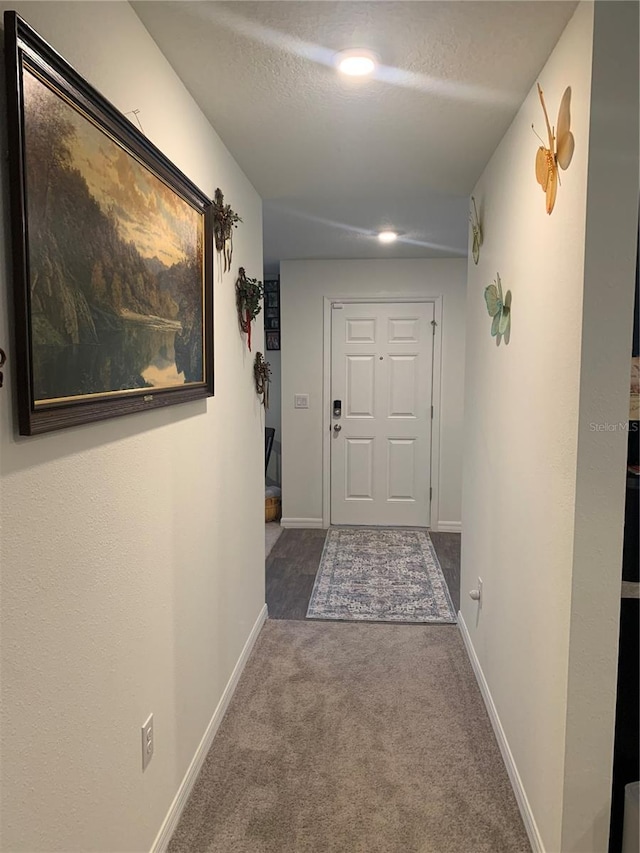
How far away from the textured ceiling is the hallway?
2.26 meters

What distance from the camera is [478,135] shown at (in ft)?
7.22

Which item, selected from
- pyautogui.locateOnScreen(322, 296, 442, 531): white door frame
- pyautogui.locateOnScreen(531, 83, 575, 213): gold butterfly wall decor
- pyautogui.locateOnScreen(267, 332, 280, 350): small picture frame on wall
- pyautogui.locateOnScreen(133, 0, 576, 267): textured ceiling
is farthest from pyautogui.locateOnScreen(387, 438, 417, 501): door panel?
pyautogui.locateOnScreen(531, 83, 575, 213): gold butterfly wall decor

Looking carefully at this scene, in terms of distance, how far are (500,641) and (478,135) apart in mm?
1911

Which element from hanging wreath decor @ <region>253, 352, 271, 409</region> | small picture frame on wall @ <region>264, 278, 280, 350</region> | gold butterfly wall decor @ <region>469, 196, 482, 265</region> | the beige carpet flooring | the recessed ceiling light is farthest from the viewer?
small picture frame on wall @ <region>264, 278, 280, 350</region>

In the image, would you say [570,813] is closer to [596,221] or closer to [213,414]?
[596,221]

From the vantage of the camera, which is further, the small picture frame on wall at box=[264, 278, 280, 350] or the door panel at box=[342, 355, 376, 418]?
the small picture frame on wall at box=[264, 278, 280, 350]

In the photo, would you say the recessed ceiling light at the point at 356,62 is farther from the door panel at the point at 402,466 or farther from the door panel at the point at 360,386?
the door panel at the point at 402,466

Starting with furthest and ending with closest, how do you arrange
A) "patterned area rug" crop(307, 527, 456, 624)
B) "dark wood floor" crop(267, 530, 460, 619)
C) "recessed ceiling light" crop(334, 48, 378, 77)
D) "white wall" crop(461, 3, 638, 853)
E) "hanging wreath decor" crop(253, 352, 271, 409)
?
"dark wood floor" crop(267, 530, 460, 619)
"patterned area rug" crop(307, 527, 456, 624)
"hanging wreath decor" crop(253, 352, 271, 409)
"recessed ceiling light" crop(334, 48, 378, 77)
"white wall" crop(461, 3, 638, 853)

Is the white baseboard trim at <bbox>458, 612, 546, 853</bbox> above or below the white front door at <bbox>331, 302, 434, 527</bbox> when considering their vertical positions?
below

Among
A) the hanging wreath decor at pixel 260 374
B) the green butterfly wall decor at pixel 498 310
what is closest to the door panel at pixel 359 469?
the hanging wreath decor at pixel 260 374

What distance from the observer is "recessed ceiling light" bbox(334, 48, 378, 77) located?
5.27ft

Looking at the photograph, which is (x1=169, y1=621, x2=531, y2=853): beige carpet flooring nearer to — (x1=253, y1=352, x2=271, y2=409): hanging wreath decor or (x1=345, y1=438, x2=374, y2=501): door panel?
(x1=253, y1=352, x2=271, y2=409): hanging wreath decor

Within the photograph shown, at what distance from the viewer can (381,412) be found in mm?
5039

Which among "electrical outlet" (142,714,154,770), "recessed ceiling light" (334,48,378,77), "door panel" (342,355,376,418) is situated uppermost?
"recessed ceiling light" (334,48,378,77)
